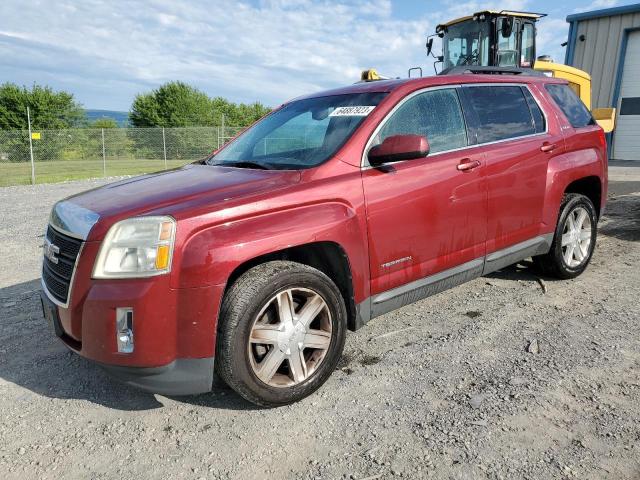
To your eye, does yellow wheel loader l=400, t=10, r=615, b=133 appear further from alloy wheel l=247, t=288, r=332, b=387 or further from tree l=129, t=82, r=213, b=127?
tree l=129, t=82, r=213, b=127

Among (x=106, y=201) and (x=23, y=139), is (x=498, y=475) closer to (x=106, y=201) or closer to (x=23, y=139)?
(x=106, y=201)

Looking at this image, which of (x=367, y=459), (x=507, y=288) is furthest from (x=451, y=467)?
(x=507, y=288)

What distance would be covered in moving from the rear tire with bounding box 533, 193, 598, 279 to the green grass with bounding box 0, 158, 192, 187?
1693 centimetres

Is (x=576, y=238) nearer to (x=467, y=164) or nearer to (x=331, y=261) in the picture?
(x=467, y=164)

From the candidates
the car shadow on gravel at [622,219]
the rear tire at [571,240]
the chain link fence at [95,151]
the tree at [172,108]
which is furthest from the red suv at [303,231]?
the tree at [172,108]

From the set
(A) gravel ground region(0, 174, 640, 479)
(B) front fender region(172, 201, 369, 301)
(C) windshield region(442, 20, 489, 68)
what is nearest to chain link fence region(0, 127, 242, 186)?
(C) windshield region(442, 20, 489, 68)

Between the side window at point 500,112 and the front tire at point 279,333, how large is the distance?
6.16ft

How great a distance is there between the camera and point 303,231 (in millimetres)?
2754

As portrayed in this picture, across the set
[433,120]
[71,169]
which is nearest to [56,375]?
[433,120]

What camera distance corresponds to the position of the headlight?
2430mm

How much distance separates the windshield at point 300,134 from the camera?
3.24 meters

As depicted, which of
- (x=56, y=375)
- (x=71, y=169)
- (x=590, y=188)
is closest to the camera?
(x=56, y=375)

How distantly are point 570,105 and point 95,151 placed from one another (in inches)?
851

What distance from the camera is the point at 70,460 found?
2434mm
